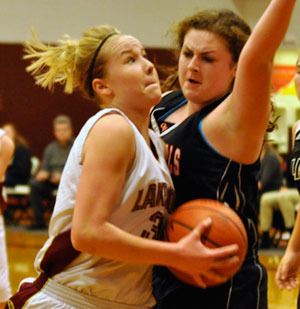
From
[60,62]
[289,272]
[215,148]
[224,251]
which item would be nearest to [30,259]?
[289,272]

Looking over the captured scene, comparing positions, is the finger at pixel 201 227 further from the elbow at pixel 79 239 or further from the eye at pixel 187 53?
the eye at pixel 187 53

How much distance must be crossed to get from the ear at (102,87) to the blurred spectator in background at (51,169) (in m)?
7.78

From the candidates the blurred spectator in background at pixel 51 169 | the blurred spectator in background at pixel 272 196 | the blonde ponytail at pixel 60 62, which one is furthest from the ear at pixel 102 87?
the blurred spectator in background at pixel 51 169

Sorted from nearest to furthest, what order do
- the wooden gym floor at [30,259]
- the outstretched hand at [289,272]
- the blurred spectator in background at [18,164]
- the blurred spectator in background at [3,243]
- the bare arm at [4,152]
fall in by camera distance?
1. the outstretched hand at [289,272]
2. the blurred spectator in background at [3,243]
3. the bare arm at [4,152]
4. the wooden gym floor at [30,259]
5. the blurred spectator in background at [18,164]

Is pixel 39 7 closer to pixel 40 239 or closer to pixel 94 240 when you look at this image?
pixel 40 239

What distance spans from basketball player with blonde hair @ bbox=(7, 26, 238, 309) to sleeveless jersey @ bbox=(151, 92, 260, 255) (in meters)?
0.08

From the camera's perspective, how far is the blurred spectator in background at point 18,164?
35.9ft

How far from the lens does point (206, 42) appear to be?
259cm

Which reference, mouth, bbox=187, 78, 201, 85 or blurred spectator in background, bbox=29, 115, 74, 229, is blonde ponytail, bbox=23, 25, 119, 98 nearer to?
mouth, bbox=187, 78, 201, 85

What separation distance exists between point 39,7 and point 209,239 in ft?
25.8

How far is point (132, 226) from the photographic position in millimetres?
2395

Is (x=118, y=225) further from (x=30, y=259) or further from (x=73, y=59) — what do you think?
(x=30, y=259)

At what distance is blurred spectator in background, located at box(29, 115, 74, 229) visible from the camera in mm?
10398

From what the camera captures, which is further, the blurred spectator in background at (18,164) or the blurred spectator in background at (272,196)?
the blurred spectator in background at (18,164)
